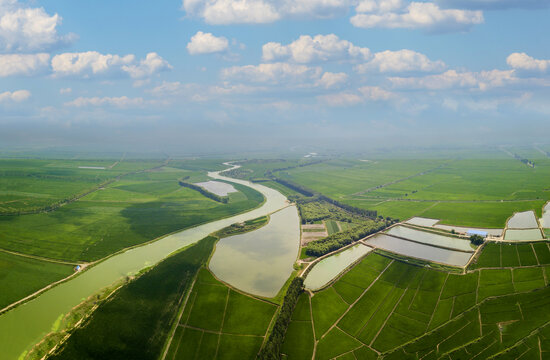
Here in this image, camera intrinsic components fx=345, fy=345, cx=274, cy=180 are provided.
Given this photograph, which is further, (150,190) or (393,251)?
(150,190)

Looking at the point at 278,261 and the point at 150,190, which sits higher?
the point at 150,190

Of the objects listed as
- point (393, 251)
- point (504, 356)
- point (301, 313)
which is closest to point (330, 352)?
point (301, 313)

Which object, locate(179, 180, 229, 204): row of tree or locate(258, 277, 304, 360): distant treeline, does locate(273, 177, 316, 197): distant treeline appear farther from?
locate(258, 277, 304, 360): distant treeline

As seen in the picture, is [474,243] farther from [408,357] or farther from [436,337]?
[408,357]

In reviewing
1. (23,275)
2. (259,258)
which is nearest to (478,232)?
(259,258)

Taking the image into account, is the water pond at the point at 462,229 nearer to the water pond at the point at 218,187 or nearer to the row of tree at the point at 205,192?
the row of tree at the point at 205,192

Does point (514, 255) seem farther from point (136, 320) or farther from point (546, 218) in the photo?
point (136, 320)
